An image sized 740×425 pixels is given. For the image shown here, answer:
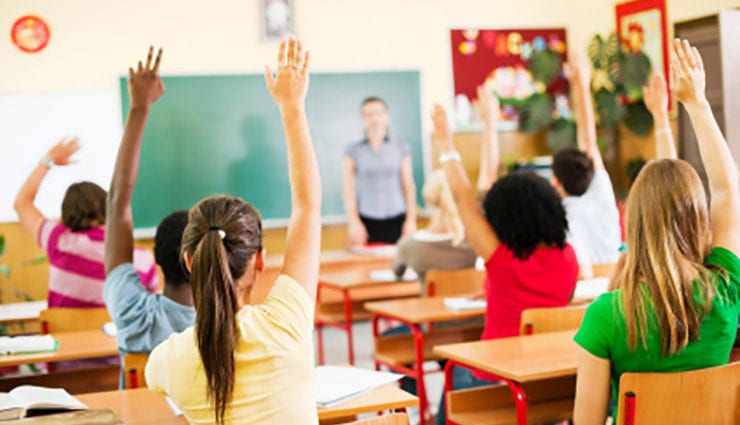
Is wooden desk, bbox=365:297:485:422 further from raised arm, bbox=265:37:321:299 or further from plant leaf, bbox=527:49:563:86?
plant leaf, bbox=527:49:563:86

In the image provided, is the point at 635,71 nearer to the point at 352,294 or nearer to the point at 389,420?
the point at 352,294

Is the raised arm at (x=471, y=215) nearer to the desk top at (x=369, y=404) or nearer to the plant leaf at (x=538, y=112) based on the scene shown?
the desk top at (x=369, y=404)

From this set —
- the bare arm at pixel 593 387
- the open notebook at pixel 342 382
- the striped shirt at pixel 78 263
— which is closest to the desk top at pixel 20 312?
the striped shirt at pixel 78 263

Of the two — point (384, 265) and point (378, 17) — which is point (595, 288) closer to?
point (384, 265)

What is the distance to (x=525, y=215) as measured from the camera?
3.36 metres

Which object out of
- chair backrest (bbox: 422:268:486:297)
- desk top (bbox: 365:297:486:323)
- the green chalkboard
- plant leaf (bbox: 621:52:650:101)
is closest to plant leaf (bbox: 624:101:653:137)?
plant leaf (bbox: 621:52:650:101)

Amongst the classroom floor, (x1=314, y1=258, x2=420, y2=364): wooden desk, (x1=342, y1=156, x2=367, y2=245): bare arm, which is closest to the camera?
(x1=314, y1=258, x2=420, y2=364): wooden desk

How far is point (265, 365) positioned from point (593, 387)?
2.78 feet

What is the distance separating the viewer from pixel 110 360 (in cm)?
383

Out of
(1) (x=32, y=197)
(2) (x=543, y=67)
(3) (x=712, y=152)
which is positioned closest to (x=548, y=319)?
(3) (x=712, y=152)

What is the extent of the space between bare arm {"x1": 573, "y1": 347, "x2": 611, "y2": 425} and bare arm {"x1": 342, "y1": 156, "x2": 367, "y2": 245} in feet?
16.5

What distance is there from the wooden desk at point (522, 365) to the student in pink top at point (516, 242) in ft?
0.96

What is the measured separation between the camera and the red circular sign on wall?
700 cm

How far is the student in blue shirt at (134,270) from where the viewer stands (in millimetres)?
2723
